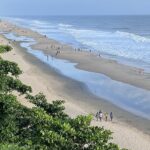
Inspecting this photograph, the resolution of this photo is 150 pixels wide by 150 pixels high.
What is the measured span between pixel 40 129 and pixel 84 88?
1190 inches

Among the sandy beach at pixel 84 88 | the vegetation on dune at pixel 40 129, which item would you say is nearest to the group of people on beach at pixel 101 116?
the sandy beach at pixel 84 88

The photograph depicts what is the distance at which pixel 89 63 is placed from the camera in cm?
5591

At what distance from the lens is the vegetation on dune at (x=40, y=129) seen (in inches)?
349

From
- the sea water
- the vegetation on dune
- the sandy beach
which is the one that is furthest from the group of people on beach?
the vegetation on dune

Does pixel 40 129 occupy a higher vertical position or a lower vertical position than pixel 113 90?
higher

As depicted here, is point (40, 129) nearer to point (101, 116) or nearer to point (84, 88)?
point (101, 116)

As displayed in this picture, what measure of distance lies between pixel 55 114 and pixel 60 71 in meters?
37.0

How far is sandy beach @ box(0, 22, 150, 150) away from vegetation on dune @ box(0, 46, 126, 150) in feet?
38.2

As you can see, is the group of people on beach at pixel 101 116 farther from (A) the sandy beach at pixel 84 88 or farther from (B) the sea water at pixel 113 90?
(B) the sea water at pixel 113 90

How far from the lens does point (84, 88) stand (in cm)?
4022

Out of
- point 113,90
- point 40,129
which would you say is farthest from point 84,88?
point 40,129

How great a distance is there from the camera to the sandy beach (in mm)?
26484

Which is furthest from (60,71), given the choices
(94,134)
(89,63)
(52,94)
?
(94,134)

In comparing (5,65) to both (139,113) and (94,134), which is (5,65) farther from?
(139,113)
